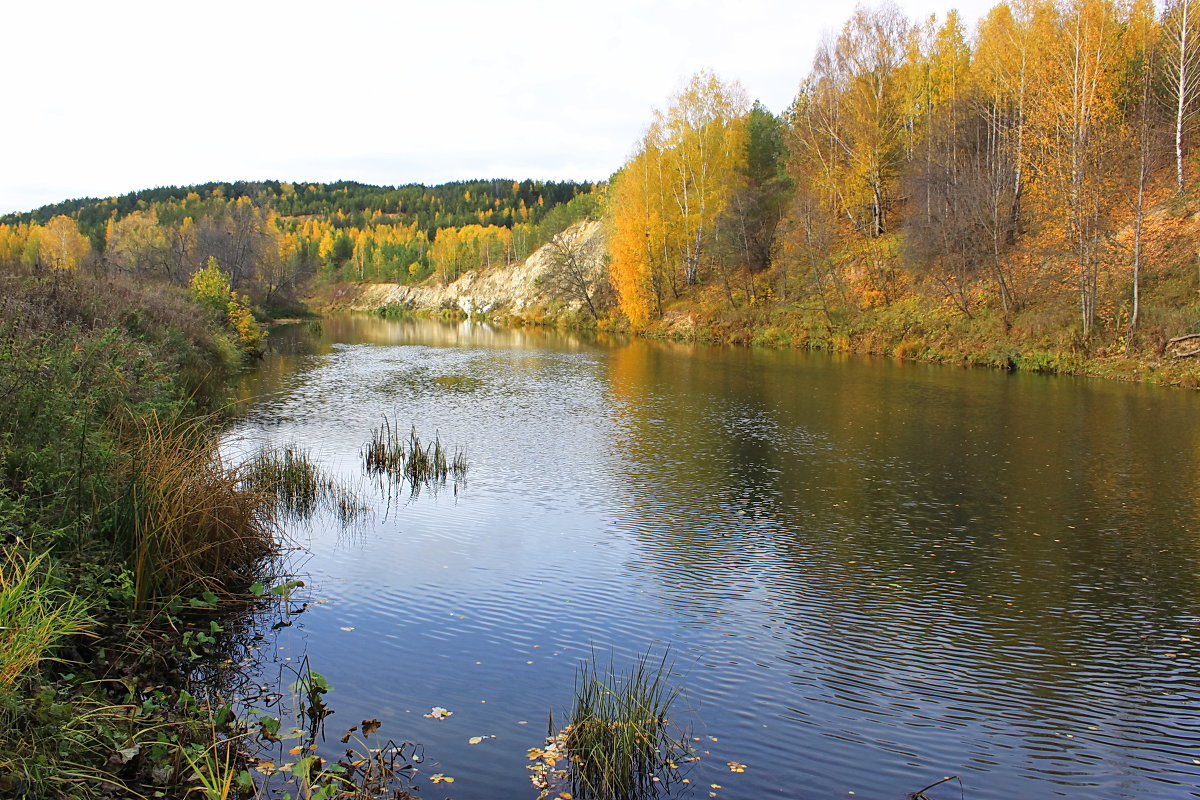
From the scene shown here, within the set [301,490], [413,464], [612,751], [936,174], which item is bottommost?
[612,751]

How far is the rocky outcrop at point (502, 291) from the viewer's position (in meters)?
68.3

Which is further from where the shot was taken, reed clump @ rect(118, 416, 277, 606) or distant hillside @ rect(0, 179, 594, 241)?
distant hillside @ rect(0, 179, 594, 241)

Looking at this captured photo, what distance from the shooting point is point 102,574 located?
21.1 ft

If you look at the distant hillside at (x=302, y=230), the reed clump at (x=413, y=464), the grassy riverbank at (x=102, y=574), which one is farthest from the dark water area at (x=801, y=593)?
the distant hillside at (x=302, y=230)

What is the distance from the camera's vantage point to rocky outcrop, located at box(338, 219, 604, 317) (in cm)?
6831

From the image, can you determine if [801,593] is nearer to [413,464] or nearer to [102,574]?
[102,574]

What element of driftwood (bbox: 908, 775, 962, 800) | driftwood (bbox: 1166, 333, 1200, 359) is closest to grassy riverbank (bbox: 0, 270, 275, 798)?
driftwood (bbox: 908, 775, 962, 800)

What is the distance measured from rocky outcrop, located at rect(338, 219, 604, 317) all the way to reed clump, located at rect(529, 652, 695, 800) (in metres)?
57.3

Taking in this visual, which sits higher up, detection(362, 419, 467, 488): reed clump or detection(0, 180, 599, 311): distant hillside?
detection(0, 180, 599, 311): distant hillside

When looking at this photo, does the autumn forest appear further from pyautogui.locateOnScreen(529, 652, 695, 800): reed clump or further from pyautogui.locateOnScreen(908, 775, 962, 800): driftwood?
pyautogui.locateOnScreen(908, 775, 962, 800): driftwood

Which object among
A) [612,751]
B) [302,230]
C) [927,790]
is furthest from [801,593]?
[302,230]

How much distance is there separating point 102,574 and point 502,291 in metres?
83.7

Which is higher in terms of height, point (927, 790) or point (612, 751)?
point (612, 751)

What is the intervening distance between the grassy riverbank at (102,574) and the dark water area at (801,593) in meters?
1.04
